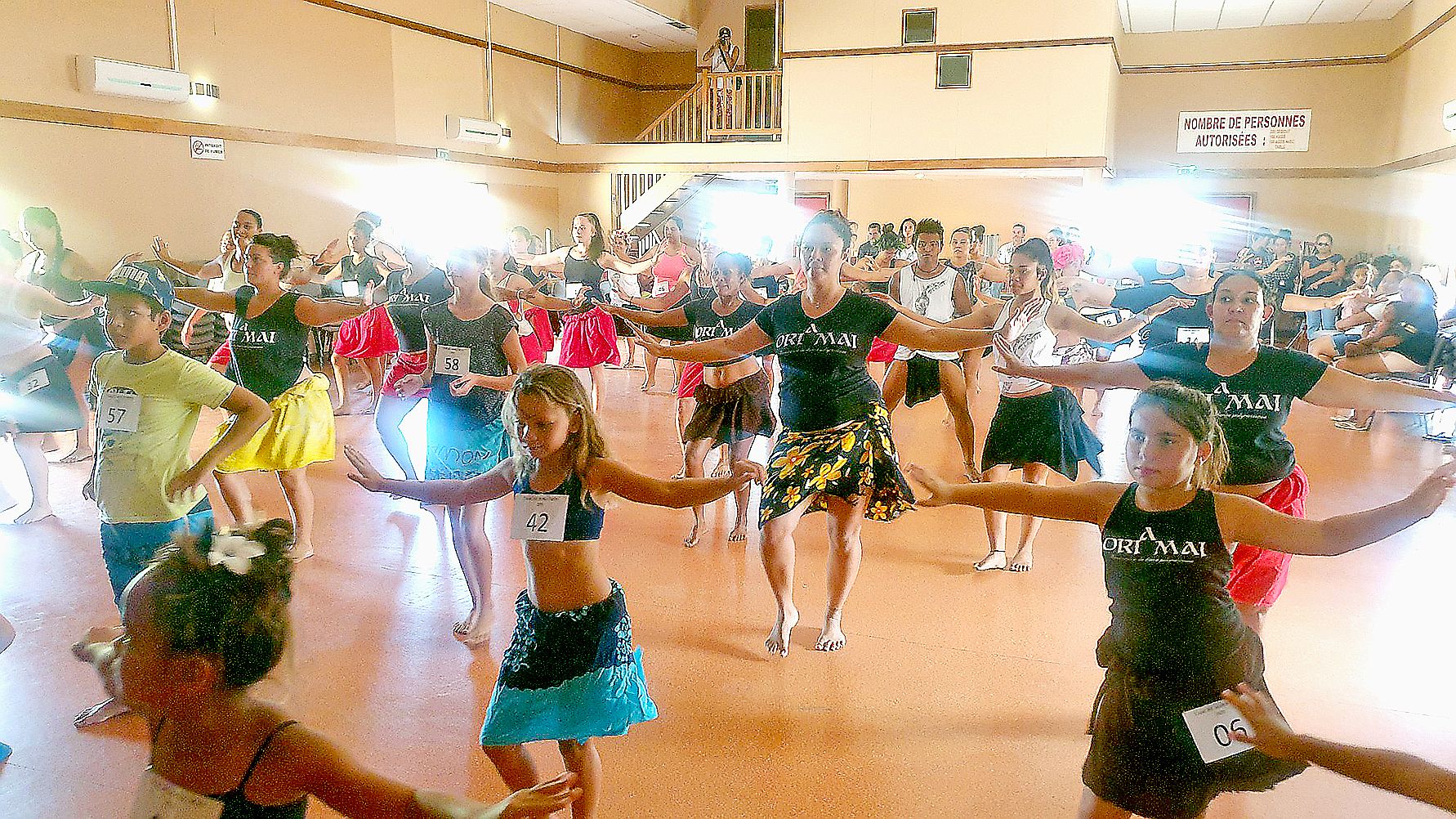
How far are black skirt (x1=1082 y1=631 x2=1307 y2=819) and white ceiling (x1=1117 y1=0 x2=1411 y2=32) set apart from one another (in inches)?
590

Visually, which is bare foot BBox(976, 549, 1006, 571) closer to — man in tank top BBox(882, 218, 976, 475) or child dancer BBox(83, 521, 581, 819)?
man in tank top BBox(882, 218, 976, 475)

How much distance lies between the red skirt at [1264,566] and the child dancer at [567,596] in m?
1.56

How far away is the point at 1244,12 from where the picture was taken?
14984 millimetres

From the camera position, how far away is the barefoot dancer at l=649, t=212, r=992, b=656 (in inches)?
131

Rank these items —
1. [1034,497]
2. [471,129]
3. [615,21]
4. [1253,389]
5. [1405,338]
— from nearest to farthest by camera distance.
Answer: [1034,497]
[1253,389]
[1405,338]
[471,129]
[615,21]

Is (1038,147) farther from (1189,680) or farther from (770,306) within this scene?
(1189,680)

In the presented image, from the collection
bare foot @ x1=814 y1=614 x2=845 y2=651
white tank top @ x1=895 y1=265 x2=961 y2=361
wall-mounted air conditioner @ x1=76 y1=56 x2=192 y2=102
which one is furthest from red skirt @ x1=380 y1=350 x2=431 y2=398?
wall-mounted air conditioner @ x1=76 y1=56 x2=192 y2=102

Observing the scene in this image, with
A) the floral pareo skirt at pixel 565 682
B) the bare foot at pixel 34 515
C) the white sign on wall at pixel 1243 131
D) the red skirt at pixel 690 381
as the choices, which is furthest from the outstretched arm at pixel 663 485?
the white sign on wall at pixel 1243 131

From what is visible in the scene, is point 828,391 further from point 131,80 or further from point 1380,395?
point 131,80

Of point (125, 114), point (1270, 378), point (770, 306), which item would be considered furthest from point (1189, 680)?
point (125, 114)

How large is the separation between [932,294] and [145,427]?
427 cm

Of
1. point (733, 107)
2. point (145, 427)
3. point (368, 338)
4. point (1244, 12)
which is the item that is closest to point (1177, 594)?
point (145, 427)

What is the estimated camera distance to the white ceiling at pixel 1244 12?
1438 cm

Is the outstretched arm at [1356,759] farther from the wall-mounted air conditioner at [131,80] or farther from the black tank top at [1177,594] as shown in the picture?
the wall-mounted air conditioner at [131,80]
